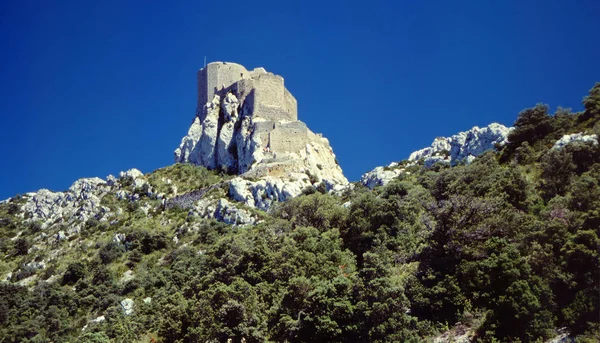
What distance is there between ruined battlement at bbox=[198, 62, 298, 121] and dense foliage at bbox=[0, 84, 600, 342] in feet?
112

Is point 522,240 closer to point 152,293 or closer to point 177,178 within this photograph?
point 152,293

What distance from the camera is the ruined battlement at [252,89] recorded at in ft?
263

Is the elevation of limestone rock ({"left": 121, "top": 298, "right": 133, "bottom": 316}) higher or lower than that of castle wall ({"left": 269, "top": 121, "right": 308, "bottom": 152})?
lower

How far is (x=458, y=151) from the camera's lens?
6053 cm

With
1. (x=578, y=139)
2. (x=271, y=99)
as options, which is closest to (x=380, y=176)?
(x=271, y=99)

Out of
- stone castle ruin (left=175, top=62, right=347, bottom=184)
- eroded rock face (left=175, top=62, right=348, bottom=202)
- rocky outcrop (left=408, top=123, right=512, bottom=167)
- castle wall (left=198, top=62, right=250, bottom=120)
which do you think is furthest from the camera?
castle wall (left=198, top=62, right=250, bottom=120)

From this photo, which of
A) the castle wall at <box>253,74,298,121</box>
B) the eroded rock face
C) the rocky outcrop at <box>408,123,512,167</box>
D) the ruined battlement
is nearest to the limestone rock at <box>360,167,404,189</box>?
the rocky outcrop at <box>408,123,512,167</box>

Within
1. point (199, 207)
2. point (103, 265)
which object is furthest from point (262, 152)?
point (103, 265)

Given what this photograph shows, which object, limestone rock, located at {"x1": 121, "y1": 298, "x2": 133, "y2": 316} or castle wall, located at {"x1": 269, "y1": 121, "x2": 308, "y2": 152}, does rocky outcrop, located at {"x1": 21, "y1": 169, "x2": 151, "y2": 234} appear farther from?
limestone rock, located at {"x1": 121, "y1": 298, "x2": 133, "y2": 316}

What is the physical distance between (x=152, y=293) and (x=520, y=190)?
1311 inches

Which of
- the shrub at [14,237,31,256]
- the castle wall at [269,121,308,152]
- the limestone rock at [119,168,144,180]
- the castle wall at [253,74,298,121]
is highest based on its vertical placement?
the castle wall at [253,74,298,121]

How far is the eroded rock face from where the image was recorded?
6875 centimetres

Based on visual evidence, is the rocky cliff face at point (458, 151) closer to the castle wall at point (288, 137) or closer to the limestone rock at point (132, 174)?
the castle wall at point (288, 137)

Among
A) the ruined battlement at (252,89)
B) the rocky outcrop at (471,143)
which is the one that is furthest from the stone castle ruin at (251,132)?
the rocky outcrop at (471,143)
